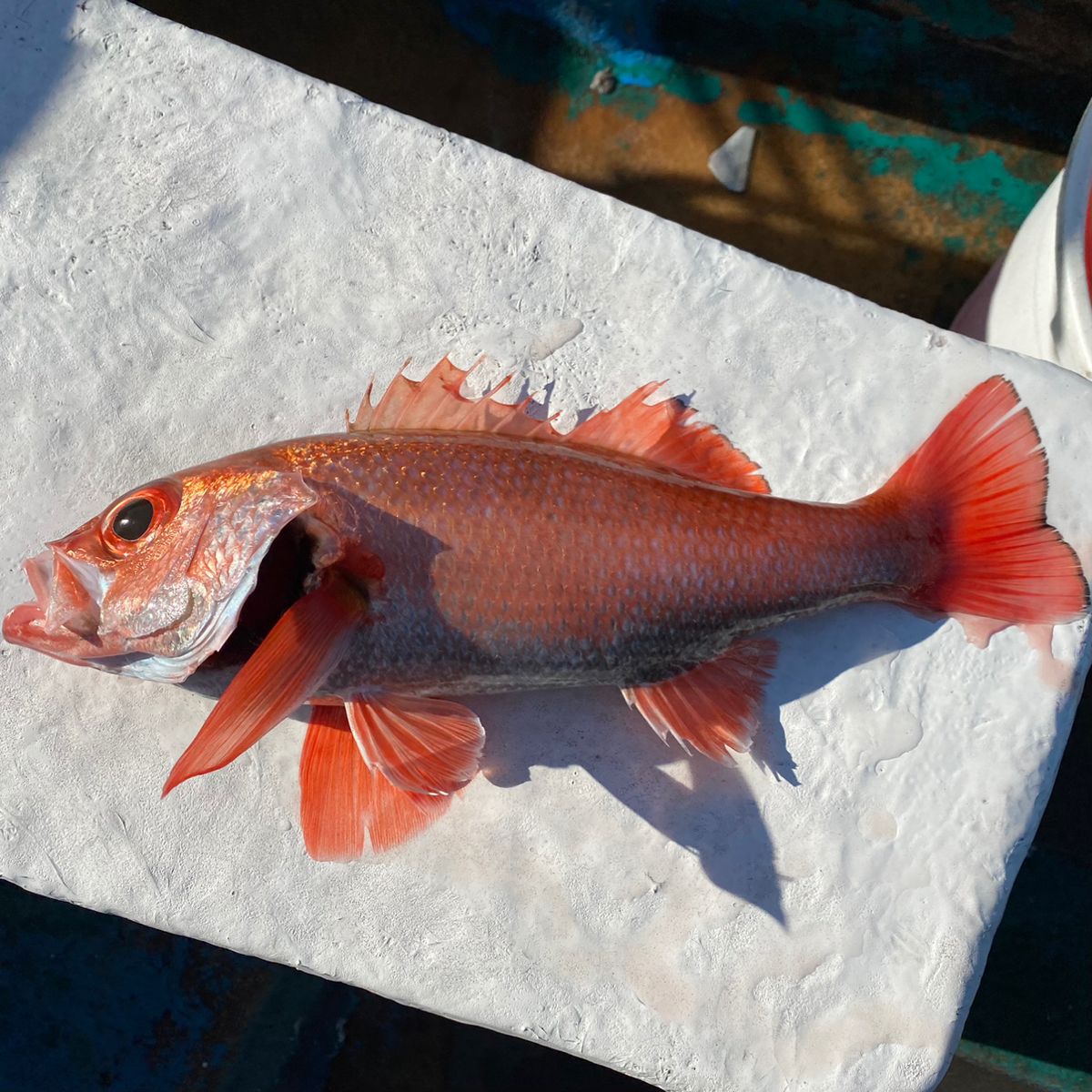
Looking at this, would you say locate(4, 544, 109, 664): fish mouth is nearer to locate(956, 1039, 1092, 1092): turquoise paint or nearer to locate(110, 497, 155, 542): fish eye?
locate(110, 497, 155, 542): fish eye

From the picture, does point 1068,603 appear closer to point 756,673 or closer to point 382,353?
point 756,673

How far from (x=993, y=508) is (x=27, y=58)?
225 cm

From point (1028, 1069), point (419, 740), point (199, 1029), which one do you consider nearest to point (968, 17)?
point (419, 740)

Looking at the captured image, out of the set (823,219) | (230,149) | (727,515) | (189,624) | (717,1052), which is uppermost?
(823,219)

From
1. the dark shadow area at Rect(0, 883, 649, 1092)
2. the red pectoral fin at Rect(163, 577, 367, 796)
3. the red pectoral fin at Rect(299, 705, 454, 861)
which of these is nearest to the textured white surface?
the red pectoral fin at Rect(299, 705, 454, 861)

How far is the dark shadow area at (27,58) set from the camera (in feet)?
6.73

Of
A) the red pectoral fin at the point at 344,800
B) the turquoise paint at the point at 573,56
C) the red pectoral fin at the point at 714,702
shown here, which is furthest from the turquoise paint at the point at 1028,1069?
the turquoise paint at the point at 573,56

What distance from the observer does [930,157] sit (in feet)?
9.57

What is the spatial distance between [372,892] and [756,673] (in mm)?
923

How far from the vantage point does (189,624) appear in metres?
1.50

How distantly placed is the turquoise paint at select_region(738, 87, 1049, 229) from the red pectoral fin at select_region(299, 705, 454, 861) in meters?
2.25

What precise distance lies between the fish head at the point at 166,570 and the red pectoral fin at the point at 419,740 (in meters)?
0.34

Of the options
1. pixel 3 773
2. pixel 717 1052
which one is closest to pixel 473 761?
pixel 717 1052

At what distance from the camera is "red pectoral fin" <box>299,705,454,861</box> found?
1.84 metres
